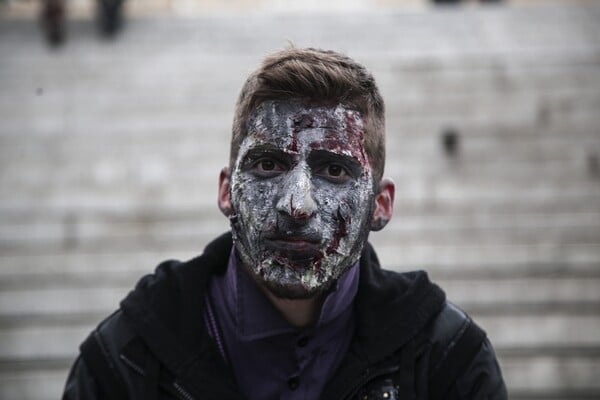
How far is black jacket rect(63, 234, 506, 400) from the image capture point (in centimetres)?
221

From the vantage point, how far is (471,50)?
440 inches

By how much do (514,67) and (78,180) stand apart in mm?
5566

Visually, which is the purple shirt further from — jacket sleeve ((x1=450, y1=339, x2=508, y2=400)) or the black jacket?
jacket sleeve ((x1=450, y1=339, x2=508, y2=400))

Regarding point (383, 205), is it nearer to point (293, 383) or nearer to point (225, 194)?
point (225, 194)

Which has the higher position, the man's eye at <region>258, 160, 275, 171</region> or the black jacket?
the man's eye at <region>258, 160, 275, 171</region>

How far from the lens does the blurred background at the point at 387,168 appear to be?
6.15 meters

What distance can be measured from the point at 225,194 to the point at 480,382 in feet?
2.85

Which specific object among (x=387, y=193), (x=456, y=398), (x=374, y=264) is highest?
(x=387, y=193)

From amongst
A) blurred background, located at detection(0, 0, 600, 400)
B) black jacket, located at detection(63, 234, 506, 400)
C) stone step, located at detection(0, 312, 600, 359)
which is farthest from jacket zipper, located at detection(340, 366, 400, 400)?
stone step, located at detection(0, 312, 600, 359)

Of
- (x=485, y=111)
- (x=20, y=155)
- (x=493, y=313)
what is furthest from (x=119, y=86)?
(x=493, y=313)

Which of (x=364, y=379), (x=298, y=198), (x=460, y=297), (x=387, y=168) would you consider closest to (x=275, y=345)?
(x=364, y=379)

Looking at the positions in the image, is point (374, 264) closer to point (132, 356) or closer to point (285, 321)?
point (285, 321)

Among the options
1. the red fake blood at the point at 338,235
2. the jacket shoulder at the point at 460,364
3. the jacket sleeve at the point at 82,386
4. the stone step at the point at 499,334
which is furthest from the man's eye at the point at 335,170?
the stone step at the point at 499,334

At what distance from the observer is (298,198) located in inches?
84.5
